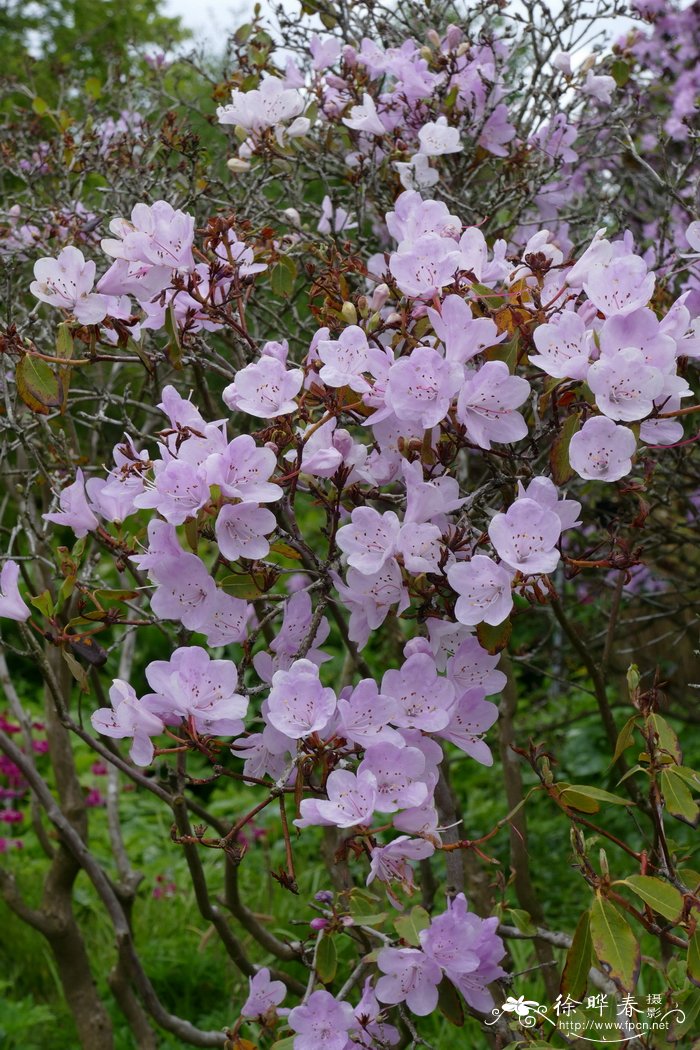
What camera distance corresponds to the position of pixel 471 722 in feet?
4.33

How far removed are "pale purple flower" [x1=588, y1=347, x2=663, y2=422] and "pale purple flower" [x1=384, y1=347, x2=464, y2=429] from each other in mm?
166

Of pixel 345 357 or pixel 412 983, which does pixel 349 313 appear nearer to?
pixel 345 357

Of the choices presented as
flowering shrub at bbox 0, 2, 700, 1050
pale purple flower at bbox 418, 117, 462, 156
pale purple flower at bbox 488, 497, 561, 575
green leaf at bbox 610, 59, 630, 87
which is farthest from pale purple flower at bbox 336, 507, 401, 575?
green leaf at bbox 610, 59, 630, 87

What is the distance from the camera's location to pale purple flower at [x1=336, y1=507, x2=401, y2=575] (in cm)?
120

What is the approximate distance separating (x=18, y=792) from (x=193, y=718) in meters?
2.88

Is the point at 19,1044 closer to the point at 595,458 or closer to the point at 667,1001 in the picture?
the point at 667,1001

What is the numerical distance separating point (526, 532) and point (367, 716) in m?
0.29

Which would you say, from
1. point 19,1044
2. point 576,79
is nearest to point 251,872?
point 19,1044

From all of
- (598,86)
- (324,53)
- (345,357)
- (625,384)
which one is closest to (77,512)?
(345,357)

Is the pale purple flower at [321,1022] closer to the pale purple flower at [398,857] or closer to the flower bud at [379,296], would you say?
the pale purple flower at [398,857]

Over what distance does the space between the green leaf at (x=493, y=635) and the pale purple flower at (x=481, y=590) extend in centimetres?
4

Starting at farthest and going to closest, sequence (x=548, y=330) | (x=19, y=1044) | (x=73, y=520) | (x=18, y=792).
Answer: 1. (x=18, y=792)
2. (x=19, y=1044)
3. (x=73, y=520)
4. (x=548, y=330)

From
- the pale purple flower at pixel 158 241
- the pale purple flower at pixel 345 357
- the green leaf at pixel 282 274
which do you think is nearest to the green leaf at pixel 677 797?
the pale purple flower at pixel 345 357

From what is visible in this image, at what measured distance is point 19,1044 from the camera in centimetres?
271
